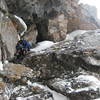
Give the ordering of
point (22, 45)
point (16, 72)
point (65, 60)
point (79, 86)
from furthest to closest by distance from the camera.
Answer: point (22, 45), point (65, 60), point (16, 72), point (79, 86)

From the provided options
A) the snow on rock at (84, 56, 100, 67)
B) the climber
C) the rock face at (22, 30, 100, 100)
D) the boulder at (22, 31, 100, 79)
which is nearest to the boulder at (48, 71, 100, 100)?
the rock face at (22, 30, 100, 100)

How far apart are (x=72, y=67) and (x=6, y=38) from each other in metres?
5.61

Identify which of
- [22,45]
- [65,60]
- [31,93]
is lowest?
[31,93]

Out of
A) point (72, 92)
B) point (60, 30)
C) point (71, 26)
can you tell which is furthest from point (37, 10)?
point (72, 92)

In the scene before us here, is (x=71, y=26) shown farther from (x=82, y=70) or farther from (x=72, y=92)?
(x=72, y=92)

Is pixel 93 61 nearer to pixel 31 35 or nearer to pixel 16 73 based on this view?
pixel 16 73

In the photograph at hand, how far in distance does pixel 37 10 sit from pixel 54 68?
8833 millimetres

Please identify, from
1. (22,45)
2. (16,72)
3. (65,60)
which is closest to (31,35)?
(22,45)

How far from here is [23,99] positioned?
13.0 metres

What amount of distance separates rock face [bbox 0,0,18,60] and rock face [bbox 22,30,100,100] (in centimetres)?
149

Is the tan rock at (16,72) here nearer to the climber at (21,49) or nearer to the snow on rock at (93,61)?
the climber at (21,49)

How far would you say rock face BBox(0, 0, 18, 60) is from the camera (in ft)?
57.5

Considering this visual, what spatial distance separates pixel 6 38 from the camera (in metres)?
18.6

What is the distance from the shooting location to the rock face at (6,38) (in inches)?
690
